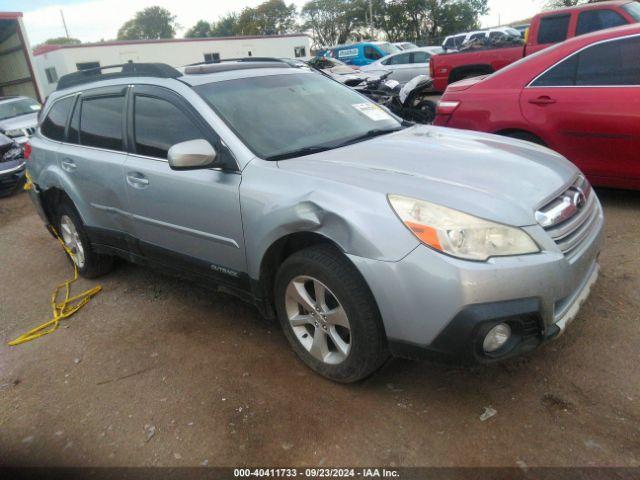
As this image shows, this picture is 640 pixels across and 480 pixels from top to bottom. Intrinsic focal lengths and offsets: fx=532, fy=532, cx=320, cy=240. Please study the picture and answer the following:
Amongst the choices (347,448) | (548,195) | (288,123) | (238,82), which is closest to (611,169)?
(548,195)

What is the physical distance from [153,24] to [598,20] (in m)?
85.2

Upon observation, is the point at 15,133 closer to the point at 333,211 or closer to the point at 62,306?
the point at 62,306

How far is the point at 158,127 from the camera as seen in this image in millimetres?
3500

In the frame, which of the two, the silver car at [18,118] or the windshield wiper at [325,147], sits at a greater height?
the windshield wiper at [325,147]

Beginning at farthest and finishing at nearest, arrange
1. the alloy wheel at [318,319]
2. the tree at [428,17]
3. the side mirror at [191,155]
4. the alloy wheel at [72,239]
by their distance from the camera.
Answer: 1. the tree at [428,17]
2. the alloy wheel at [72,239]
3. the side mirror at [191,155]
4. the alloy wheel at [318,319]

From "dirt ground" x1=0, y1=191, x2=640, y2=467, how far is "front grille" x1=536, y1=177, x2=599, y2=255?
2.20 ft

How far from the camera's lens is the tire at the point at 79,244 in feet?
14.7

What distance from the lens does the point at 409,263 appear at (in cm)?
228

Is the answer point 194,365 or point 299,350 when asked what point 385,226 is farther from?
point 194,365

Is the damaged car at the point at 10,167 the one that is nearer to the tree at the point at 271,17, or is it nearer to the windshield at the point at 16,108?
the windshield at the point at 16,108

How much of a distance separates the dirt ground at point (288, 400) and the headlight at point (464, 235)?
0.82 metres

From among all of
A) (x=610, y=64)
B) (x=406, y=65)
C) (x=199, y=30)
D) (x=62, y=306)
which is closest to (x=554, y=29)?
(x=610, y=64)

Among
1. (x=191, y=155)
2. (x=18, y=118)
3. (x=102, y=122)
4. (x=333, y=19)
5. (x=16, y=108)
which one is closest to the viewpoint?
(x=191, y=155)

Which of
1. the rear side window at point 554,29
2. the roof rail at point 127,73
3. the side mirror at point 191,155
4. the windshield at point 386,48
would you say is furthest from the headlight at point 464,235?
the windshield at point 386,48
